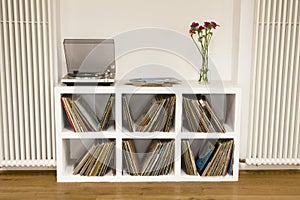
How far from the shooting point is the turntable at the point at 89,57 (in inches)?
98.3

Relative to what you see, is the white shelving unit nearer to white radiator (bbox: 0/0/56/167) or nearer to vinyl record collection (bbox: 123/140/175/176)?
vinyl record collection (bbox: 123/140/175/176)

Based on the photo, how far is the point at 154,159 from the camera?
2.46 meters

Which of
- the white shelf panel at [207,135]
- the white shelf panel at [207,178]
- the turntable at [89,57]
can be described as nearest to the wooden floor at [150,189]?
the white shelf panel at [207,178]

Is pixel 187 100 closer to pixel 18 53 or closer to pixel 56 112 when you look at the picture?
pixel 56 112

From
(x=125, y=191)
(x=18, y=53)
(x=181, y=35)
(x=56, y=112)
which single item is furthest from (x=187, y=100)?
(x=18, y=53)

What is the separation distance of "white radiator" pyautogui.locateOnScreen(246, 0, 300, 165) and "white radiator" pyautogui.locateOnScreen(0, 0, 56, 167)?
1401 millimetres

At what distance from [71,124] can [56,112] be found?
0.12m

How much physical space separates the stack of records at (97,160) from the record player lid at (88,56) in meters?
0.51

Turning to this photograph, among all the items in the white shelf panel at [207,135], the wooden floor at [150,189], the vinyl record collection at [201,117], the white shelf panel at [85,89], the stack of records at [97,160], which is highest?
the white shelf panel at [85,89]

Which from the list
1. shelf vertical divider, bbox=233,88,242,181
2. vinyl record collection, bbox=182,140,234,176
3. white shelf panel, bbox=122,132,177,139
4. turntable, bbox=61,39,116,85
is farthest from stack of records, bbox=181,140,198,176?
turntable, bbox=61,39,116,85

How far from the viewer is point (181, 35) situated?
8.67ft

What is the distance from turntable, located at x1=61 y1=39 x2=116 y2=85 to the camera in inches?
98.3

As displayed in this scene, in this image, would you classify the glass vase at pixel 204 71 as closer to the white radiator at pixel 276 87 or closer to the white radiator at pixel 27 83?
the white radiator at pixel 276 87

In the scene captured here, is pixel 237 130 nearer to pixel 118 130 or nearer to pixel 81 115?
pixel 118 130
